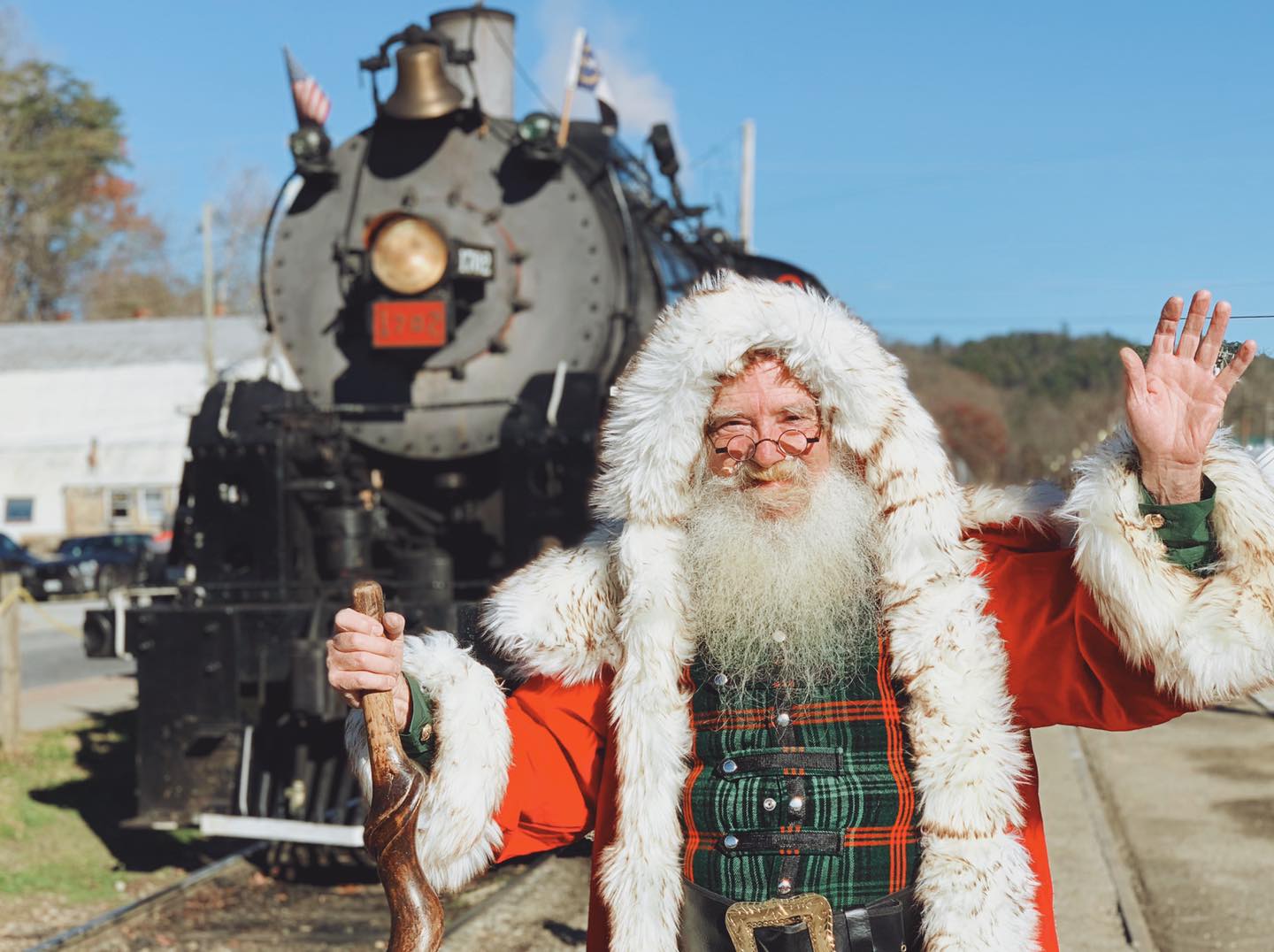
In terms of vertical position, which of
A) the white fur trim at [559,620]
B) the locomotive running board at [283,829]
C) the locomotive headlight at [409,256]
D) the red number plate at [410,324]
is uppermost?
the locomotive headlight at [409,256]

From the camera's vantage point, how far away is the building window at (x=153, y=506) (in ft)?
113

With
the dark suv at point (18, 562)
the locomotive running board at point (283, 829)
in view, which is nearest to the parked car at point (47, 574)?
the dark suv at point (18, 562)

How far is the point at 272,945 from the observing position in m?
4.89

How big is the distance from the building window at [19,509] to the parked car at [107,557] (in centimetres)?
837

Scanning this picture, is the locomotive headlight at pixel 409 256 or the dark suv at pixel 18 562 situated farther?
the dark suv at pixel 18 562

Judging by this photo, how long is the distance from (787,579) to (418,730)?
0.73m

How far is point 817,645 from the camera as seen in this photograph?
2.31 metres

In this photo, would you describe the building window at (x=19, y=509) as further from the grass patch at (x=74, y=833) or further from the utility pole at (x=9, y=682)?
the utility pole at (x=9, y=682)

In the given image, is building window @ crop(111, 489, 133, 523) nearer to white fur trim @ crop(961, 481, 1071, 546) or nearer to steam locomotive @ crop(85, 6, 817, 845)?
steam locomotive @ crop(85, 6, 817, 845)

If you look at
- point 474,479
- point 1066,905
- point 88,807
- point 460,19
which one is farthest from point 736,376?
point 88,807

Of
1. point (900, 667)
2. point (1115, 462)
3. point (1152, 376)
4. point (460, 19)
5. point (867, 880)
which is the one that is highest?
point (460, 19)

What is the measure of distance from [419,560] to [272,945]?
5.55 ft

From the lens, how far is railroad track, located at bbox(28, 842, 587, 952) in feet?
15.6

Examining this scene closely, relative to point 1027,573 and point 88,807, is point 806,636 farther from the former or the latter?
point 88,807
